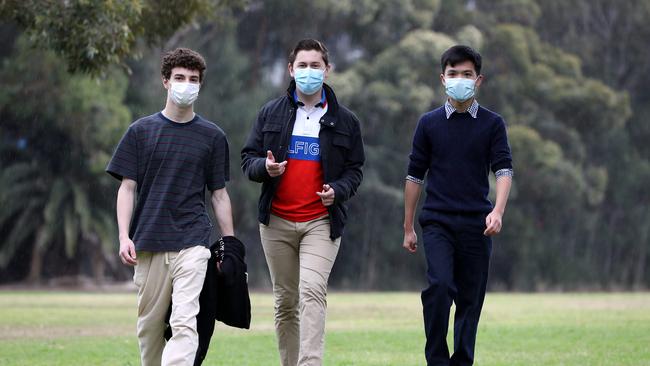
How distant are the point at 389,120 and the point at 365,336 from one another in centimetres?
2941

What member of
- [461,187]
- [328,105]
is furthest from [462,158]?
[328,105]

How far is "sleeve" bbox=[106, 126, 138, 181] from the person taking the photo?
27.3 ft

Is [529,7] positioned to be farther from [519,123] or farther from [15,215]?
[15,215]

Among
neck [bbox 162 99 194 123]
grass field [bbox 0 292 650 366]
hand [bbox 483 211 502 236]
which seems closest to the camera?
neck [bbox 162 99 194 123]

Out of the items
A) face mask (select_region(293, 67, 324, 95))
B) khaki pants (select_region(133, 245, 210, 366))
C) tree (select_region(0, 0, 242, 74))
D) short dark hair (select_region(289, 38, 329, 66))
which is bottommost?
khaki pants (select_region(133, 245, 210, 366))

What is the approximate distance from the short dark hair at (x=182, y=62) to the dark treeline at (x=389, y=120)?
83.2ft

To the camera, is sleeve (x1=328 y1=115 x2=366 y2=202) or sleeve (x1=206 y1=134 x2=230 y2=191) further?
sleeve (x1=328 y1=115 x2=366 y2=202)

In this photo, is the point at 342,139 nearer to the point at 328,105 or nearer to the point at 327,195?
the point at 328,105

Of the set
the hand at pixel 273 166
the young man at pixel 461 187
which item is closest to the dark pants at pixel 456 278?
the young man at pixel 461 187

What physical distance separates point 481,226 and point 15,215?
1323 inches

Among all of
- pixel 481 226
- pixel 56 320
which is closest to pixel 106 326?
pixel 56 320

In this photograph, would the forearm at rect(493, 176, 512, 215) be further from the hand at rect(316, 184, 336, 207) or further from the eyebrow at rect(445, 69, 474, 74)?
the hand at rect(316, 184, 336, 207)

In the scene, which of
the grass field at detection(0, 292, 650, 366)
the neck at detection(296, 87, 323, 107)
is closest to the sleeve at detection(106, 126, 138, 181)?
the neck at detection(296, 87, 323, 107)

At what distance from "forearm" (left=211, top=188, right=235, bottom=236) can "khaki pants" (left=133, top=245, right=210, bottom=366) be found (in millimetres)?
247
